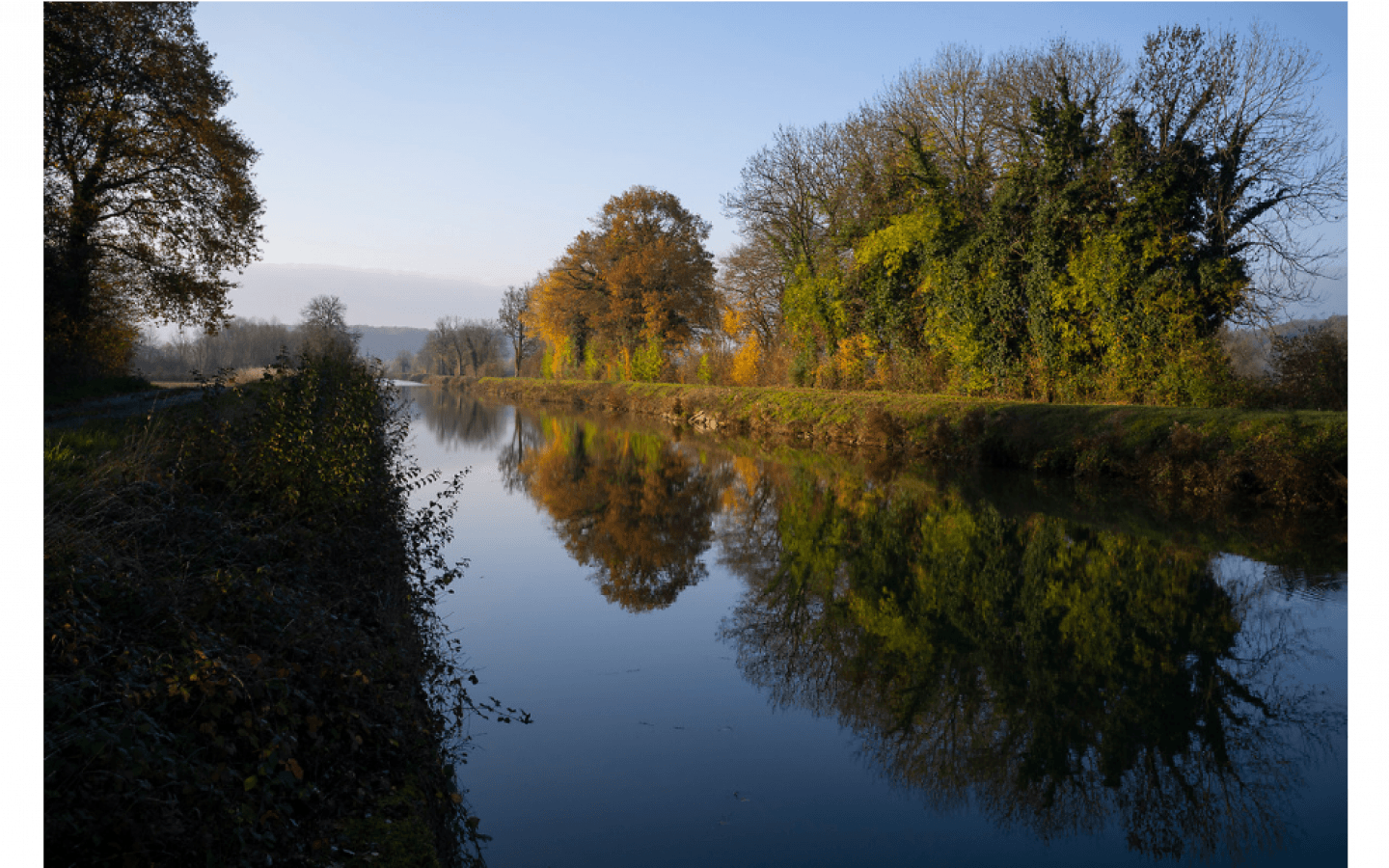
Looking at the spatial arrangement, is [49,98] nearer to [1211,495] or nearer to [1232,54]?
[1211,495]

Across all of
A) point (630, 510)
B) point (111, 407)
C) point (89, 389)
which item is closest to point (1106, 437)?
point (630, 510)

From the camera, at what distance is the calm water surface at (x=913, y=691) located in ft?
12.1

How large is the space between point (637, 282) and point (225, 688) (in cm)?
3491

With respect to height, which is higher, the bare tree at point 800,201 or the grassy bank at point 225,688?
the bare tree at point 800,201

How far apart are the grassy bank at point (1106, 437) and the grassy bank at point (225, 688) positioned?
35.8 feet

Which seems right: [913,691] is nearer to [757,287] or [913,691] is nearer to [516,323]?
[757,287]

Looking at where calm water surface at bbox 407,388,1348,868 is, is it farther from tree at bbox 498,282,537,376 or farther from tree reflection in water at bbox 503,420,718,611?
tree at bbox 498,282,537,376

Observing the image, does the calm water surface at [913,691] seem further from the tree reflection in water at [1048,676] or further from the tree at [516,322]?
the tree at [516,322]

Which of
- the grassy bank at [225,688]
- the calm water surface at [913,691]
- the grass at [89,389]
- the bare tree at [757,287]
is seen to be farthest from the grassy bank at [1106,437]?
the grass at [89,389]

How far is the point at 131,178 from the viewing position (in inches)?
658

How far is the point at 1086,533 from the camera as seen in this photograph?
9633mm

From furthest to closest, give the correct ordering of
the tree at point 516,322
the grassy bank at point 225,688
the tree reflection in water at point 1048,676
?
1. the tree at point 516,322
2. the tree reflection in water at point 1048,676
3. the grassy bank at point 225,688

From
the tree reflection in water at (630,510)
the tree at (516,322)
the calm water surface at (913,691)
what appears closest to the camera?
the calm water surface at (913,691)

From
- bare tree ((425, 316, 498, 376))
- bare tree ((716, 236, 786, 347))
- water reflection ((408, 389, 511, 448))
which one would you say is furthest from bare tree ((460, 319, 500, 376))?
bare tree ((716, 236, 786, 347))
